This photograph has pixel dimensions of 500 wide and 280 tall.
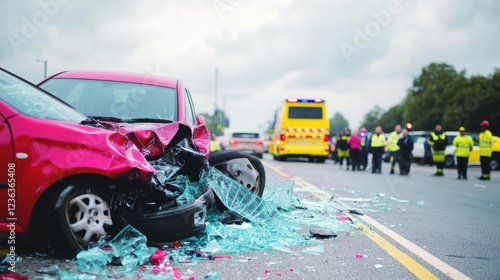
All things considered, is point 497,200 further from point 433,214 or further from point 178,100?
point 178,100

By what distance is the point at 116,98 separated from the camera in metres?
5.43

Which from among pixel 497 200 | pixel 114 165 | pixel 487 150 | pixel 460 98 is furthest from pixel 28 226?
pixel 460 98

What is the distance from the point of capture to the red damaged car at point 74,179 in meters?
3.52

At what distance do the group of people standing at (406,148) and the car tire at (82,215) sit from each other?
1411 cm

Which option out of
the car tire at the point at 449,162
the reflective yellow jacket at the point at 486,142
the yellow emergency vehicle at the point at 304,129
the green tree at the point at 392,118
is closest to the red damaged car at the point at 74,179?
the reflective yellow jacket at the point at 486,142

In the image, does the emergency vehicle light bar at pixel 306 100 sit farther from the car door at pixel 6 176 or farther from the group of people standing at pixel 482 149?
the car door at pixel 6 176

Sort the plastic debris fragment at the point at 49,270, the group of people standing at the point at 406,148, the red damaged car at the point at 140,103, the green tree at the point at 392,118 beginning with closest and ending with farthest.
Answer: the plastic debris fragment at the point at 49,270 < the red damaged car at the point at 140,103 < the group of people standing at the point at 406,148 < the green tree at the point at 392,118

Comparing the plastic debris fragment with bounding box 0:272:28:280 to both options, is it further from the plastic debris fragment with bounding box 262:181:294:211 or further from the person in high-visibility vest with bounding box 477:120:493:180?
the person in high-visibility vest with bounding box 477:120:493:180

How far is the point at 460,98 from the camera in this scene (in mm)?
52250

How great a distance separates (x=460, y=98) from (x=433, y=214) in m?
49.7

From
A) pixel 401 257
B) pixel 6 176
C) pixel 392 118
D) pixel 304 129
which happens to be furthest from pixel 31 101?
pixel 392 118

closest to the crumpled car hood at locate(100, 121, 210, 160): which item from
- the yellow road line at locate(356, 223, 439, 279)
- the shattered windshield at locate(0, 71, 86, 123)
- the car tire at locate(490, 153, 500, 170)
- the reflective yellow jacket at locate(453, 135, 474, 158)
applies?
the shattered windshield at locate(0, 71, 86, 123)

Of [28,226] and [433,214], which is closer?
[28,226]

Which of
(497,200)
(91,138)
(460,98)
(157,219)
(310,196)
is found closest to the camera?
(91,138)
